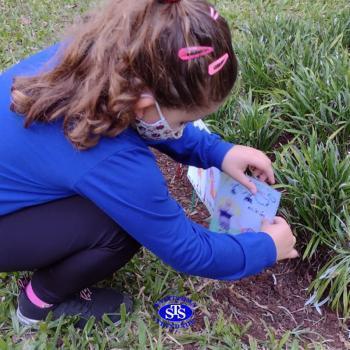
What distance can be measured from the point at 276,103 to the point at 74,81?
1.17 m

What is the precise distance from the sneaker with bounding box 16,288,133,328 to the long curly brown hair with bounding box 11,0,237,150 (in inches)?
23.8

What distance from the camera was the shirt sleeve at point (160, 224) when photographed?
1326 mm

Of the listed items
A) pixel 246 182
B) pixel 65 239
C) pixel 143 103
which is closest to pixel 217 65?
pixel 143 103

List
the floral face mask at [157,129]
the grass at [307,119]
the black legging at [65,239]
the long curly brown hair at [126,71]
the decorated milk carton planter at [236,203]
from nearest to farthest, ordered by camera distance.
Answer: the long curly brown hair at [126,71], the floral face mask at [157,129], the black legging at [65,239], the decorated milk carton planter at [236,203], the grass at [307,119]

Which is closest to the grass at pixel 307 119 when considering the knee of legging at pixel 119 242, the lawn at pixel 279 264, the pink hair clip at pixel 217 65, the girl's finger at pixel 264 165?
the lawn at pixel 279 264

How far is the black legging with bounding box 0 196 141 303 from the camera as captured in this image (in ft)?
4.92

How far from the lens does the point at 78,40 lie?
1.34 m

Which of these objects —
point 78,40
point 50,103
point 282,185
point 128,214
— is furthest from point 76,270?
point 282,185

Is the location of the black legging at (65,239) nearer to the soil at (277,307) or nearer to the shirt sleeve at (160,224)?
the shirt sleeve at (160,224)

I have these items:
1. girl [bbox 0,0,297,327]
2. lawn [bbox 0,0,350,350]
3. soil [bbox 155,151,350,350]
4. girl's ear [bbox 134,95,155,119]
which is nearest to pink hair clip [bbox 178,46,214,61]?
girl [bbox 0,0,297,327]

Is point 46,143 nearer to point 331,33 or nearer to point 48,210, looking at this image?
point 48,210

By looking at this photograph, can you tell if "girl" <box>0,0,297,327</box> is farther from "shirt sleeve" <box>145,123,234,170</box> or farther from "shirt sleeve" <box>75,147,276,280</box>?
"shirt sleeve" <box>145,123,234,170</box>

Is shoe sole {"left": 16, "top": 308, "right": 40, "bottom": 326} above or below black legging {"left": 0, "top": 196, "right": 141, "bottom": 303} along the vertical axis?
below

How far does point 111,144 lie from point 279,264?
87 centimetres
